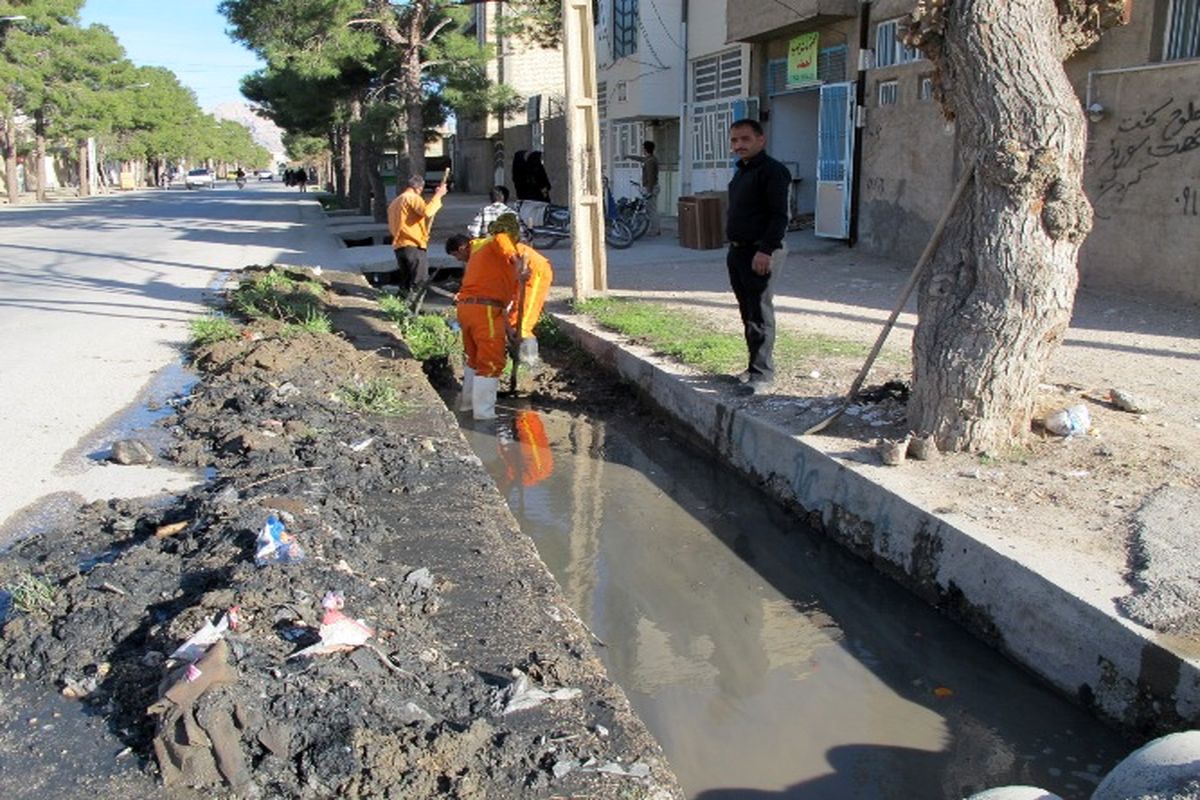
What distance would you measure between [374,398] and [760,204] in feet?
8.96

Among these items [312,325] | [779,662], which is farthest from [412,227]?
[779,662]

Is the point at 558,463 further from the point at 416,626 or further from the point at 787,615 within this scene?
the point at 416,626

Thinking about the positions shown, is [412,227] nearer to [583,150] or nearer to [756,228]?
[583,150]

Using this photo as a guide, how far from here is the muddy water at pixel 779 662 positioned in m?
3.62

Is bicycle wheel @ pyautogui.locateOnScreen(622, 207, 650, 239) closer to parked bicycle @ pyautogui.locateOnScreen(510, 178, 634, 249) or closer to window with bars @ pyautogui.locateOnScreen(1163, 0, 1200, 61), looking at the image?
parked bicycle @ pyautogui.locateOnScreen(510, 178, 634, 249)

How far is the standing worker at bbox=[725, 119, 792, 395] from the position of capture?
6414 mm

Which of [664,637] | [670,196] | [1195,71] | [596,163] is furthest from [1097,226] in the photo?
[670,196]

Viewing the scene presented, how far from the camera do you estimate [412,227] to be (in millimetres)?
12016

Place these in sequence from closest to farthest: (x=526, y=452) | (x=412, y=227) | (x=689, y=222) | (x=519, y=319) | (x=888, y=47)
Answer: (x=526, y=452), (x=519, y=319), (x=412, y=227), (x=888, y=47), (x=689, y=222)

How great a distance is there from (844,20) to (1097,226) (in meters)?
6.67

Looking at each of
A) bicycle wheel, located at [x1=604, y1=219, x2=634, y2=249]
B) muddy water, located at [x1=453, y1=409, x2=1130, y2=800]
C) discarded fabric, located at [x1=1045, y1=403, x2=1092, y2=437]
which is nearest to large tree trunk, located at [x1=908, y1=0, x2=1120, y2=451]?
discarded fabric, located at [x1=1045, y1=403, x2=1092, y2=437]

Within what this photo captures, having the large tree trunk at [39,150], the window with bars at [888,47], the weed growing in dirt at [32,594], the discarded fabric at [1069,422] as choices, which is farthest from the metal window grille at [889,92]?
the large tree trunk at [39,150]

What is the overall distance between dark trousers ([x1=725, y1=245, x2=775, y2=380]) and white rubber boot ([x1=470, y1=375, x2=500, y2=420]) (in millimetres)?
2134

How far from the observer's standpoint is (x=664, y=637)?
15.2ft
